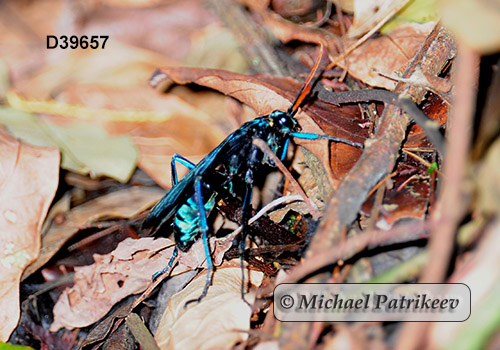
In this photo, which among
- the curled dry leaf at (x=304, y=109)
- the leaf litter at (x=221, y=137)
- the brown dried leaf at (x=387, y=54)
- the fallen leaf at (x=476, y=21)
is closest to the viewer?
the fallen leaf at (x=476, y=21)

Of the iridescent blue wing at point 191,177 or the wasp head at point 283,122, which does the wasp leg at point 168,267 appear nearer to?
the iridescent blue wing at point 191,177

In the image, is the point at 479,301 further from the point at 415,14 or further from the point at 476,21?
the point at 415,14

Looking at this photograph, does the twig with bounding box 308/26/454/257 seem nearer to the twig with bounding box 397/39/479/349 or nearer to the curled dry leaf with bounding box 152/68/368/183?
the curled dry leaf with bounding box 152/68/368/183

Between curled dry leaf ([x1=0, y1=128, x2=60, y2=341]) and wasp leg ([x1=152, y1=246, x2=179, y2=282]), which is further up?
wasp leg ([x1=152, y1=246, x2=179, y2=282])

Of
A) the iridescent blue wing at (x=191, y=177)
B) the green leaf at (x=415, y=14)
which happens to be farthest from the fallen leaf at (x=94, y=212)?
the green leaf at (x=415, y=14)

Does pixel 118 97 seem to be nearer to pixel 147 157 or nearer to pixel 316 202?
pixel 147 157

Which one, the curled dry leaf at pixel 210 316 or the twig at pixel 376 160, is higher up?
the twig at pixel 376 160

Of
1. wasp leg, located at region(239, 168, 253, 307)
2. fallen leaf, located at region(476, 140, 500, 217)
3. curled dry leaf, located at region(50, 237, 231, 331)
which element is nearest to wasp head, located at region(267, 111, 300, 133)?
wasp leg, located at region(239, 168, 253, 307)

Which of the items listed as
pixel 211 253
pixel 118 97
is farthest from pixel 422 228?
pixel 118 97
